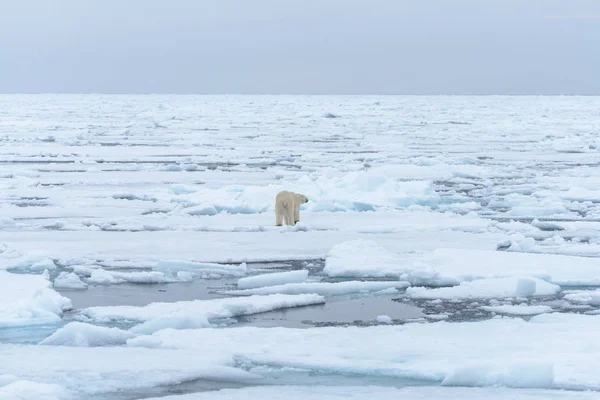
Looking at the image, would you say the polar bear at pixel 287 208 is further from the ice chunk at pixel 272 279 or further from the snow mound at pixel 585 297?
the snow mound at pixel 585 297

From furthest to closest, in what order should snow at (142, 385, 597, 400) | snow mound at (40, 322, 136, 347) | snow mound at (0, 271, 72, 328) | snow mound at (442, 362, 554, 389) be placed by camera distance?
snow mound at (0, 271, 72, 328) < snow mound at (40, 322, 136, 347) < snow mound at (442, 362, 554, 389) < snow at (142, 385, 597, 400)

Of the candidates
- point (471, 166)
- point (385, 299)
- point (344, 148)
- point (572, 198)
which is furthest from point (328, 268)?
point (344, 148)

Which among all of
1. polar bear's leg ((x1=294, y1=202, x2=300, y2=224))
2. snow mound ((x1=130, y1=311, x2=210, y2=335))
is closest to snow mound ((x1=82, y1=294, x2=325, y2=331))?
snow mound ((x1=130, y1=311, x2=210, y2=335))

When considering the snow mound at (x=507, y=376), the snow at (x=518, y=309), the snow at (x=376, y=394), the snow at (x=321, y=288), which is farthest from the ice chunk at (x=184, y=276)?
the snow mound at (x=507, y=376)

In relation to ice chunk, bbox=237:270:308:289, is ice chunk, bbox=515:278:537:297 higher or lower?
lower

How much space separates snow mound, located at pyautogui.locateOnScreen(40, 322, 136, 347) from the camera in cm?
478

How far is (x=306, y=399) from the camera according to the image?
383 cm

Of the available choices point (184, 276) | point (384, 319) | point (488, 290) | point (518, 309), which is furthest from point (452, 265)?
point (184, 276)

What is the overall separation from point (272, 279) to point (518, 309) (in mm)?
1743

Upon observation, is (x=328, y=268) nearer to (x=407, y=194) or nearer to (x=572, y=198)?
(x=407, y=194)

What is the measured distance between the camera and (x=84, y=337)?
15.7 ft

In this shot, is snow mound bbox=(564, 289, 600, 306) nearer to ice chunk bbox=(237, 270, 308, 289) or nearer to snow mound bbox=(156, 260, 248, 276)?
ice chunk bbox=(237, 270, 308, 289)

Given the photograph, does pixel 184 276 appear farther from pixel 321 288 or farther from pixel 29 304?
pixel 29 304

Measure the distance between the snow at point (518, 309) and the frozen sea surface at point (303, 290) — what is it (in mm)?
12
